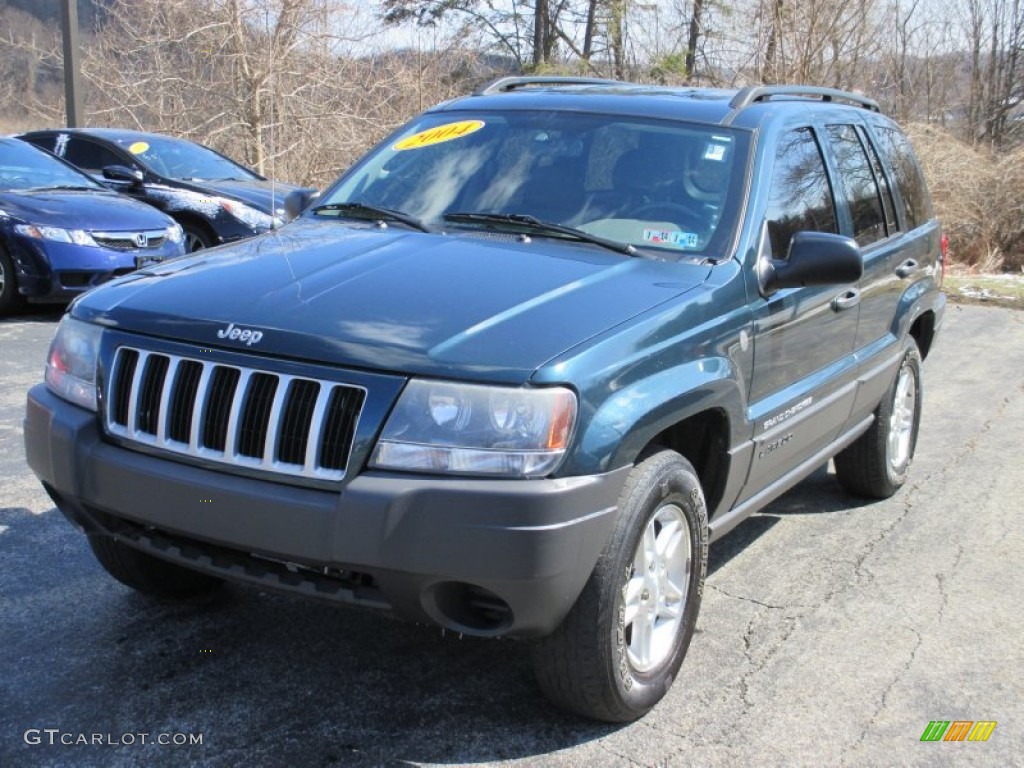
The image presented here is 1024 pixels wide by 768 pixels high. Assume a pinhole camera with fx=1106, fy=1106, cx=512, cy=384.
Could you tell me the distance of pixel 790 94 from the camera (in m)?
4.71

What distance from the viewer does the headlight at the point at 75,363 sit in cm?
316

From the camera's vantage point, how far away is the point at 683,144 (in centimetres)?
404

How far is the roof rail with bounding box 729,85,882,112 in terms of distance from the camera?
13.9 ft

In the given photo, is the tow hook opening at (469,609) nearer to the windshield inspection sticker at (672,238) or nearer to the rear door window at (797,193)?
the windshield inspection sticker at (672,238)

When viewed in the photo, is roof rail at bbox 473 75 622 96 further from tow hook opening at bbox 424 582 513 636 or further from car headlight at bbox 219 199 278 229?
car headlight at bbox 219 199 278 229

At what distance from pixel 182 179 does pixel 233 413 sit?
353 inches

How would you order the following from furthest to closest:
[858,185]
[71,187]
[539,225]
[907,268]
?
[71,187] < [907,268] < [858,185] < [539,225]

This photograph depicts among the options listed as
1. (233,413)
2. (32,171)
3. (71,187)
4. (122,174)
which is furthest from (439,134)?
(122,174)

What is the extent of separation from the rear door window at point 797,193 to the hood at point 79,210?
20.8 feet

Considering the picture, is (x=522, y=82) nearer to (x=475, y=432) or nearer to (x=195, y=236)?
(x=475, y=432)

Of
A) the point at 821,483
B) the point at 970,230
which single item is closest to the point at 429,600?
the point at 821,483

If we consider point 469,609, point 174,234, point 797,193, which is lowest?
point 469,609

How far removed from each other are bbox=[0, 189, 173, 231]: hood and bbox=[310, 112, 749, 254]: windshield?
523 centimetres

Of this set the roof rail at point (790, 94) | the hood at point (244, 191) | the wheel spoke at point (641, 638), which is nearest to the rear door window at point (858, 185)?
the roof rail at point (790, 94)
